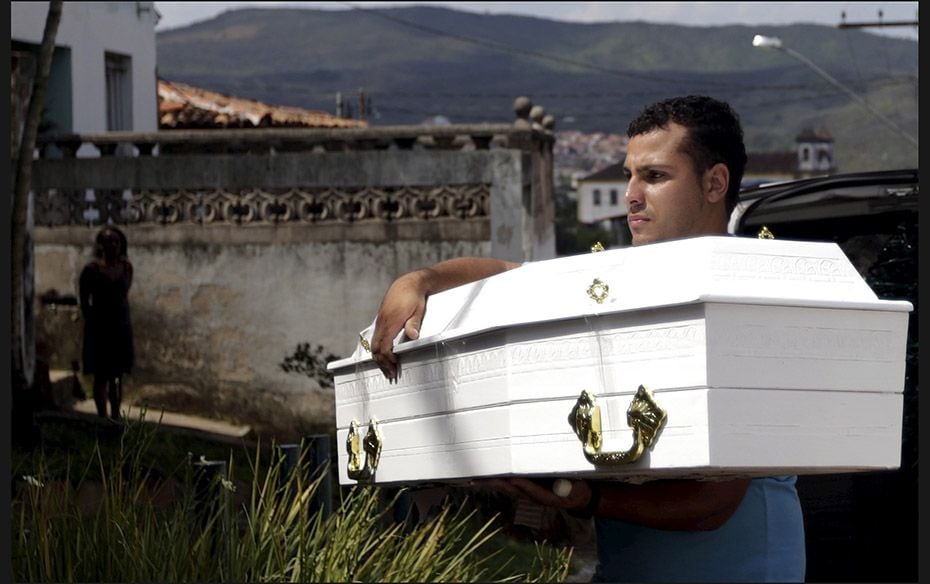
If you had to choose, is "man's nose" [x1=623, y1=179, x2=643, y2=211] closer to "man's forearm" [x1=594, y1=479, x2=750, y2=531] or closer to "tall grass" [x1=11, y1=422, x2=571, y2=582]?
"man's forearm" [x1=594, y1=479, x2=750, y2=531]

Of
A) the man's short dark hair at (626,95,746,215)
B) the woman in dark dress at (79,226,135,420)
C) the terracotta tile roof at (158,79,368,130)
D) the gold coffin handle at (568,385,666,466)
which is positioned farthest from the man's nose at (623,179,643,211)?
the terracotta tile roof at (158,79,368,130)

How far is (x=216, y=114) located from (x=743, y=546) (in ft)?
58.3

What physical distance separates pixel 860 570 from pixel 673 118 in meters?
3.64

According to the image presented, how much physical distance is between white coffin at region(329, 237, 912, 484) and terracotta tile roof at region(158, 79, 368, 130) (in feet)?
56.6

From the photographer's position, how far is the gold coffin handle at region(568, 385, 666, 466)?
290 cm

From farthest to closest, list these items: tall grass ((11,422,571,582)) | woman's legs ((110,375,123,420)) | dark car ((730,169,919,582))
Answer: woman's legs ((110,375,123,420)) → dark car ((730,169,919,582)) → tall grass ((11,422,571,582))

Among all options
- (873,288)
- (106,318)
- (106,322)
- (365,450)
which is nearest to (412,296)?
(365,450)

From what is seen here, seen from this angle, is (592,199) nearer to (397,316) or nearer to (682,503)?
(397,316)

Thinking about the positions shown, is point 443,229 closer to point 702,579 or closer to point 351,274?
point 351,274

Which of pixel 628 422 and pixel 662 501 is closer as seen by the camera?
pixel 628 422

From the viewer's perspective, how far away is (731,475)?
9.81 ft

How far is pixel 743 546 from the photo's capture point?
3107 millimetres

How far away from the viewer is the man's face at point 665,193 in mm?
3158

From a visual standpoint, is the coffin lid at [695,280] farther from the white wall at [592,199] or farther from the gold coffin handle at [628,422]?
the white wall at [592,199]
